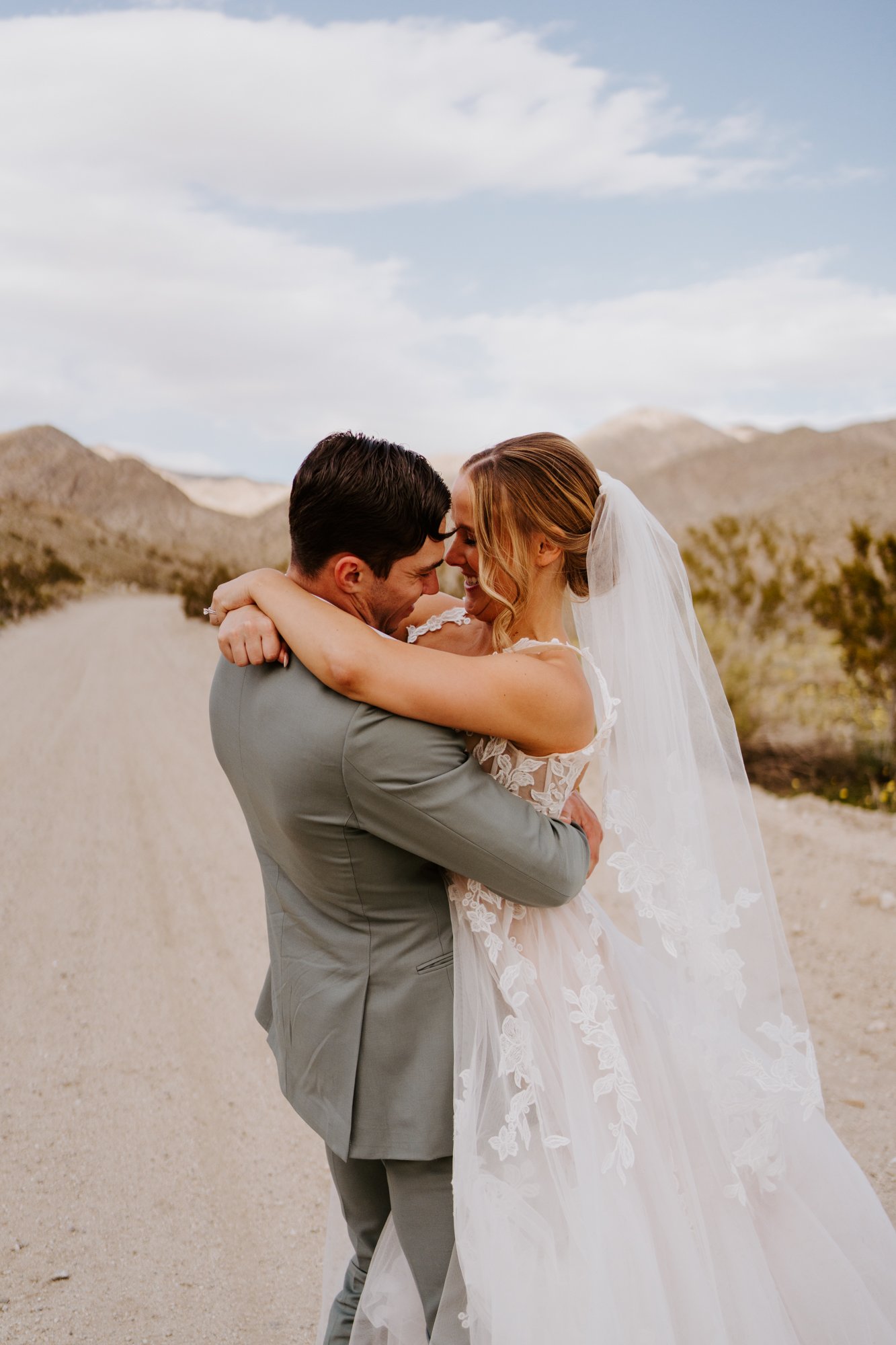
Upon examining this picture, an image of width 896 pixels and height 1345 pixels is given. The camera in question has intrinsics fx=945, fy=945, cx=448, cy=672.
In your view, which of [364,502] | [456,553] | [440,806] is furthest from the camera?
[456,553]

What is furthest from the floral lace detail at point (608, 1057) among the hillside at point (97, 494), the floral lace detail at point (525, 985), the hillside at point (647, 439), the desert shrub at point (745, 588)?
the hillside at point (647, 439)

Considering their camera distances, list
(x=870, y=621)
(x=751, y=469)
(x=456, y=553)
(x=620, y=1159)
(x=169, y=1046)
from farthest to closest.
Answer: (x=751, y=469) → (x=870, y=621) → (x=169, y=1046) → (x=456, y=553) → (x=620, y=1159)

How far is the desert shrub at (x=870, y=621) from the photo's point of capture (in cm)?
839

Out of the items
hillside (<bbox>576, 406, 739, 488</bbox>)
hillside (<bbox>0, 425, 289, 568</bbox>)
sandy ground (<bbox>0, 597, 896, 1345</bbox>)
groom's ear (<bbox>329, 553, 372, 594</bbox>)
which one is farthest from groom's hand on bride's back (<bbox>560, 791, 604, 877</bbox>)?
hillside (<bbox>576, 406, 739, 488</bbox>)

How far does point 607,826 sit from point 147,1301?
2.19 metres

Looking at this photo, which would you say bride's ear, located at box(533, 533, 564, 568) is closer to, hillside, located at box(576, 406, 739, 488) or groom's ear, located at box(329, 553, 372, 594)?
groom's ear, located at box(329, 553, 372, 594)

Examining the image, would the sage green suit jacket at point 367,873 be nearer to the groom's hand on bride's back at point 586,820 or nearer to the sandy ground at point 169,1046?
the groom's hand on bride's back at point 586,820

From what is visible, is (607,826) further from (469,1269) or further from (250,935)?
(250,935)

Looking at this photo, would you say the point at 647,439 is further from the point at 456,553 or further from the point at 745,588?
the point at 456,553

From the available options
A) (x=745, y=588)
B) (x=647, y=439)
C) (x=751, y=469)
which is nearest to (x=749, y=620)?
(x=745, y=588)

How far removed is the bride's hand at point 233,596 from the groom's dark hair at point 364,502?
0.43 feet

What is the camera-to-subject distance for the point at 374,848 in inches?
63.2

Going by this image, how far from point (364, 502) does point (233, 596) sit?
1.15 feet

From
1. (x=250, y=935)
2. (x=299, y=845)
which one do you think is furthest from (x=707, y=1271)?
(x=250, y=935)
